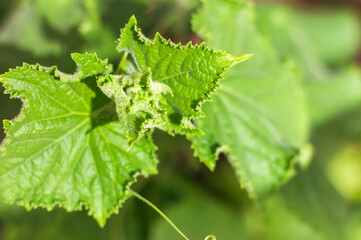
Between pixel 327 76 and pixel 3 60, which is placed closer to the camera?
pixel 3 60

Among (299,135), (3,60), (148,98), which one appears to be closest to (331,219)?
(299,135)

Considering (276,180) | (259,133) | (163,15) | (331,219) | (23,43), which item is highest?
(23,43)

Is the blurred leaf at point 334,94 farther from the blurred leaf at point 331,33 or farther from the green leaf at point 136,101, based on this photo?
the green leaf at point 136,101

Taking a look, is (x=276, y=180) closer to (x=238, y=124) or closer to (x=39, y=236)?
(x=238, y=124)

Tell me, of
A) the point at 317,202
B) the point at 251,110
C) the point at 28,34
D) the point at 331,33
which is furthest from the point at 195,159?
the point at 331,33

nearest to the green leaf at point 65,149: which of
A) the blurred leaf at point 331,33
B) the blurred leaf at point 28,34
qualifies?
the blurred leaf at point 28,34

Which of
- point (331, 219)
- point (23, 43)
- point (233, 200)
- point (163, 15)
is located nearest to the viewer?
point (23, 43)

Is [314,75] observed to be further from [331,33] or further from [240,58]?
[240,58]
